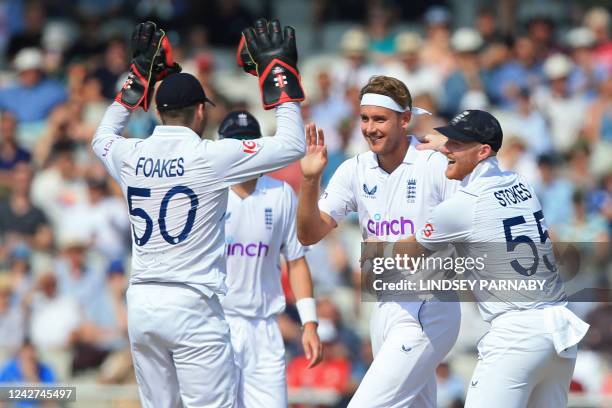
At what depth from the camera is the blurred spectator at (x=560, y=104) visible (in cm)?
1611

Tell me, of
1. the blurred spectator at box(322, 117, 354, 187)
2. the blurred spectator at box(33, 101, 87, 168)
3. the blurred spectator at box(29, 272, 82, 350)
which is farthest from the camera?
the blurred spectator at box(33, 101, 87, 168)

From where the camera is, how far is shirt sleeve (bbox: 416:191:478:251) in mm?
8047

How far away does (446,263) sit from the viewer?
873 centimetres

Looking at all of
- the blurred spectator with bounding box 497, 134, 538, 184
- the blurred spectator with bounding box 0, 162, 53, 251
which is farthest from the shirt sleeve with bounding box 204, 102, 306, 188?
the blurred spectator with bounding box 0, 162, 53, 251

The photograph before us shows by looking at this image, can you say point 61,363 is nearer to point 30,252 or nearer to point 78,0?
point 30,252

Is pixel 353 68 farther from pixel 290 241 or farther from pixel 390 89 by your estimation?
pixel 390 89

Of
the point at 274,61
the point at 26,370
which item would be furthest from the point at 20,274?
the point at 274,61

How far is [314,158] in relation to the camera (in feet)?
26.9

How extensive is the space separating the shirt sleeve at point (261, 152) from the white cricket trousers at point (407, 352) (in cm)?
152

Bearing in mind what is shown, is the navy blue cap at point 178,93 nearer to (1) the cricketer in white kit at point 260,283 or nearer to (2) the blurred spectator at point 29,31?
(1) the cricketer in white kit at point 260,283

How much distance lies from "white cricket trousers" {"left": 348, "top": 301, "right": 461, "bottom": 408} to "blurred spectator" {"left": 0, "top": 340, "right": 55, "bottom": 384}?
5.16 meters

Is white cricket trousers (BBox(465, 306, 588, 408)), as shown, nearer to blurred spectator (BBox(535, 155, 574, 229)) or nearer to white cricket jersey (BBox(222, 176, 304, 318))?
white cricket jersey (BBox(222, 176, 304, 318))

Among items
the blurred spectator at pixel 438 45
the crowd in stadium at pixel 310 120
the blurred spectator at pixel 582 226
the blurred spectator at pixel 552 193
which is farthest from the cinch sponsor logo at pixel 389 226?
the blurred spectator at pixel 438 45

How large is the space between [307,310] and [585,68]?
843 centimetres
